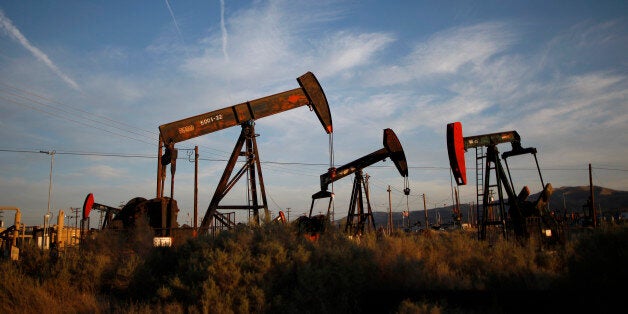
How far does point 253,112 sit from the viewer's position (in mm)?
14422

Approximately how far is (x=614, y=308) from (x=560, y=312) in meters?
0.54

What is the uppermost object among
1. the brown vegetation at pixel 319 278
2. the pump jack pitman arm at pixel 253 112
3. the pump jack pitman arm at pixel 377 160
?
the pump jack pitman arm at pixel 253 112

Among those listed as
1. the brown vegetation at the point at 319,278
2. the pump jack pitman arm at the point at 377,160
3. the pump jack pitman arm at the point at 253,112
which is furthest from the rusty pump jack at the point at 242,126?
the brown vegetation at the point at 319,278

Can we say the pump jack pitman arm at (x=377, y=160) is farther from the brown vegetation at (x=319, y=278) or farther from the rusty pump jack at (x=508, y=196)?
the brown vegetation at (x=319, y=278)

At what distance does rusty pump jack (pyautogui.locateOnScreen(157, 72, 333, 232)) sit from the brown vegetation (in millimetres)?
5279

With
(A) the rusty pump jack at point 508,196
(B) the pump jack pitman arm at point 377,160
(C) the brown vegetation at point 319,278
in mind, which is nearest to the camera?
(C) the brown vegetation at point 319,278

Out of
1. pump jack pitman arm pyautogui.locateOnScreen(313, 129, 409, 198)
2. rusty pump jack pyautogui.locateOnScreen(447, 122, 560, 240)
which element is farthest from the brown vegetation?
pump jack pitman arm pyautogui.locateOnScreen(313, 129, 409, 198)

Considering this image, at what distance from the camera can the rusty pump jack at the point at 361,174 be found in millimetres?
16688

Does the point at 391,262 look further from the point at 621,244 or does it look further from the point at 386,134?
the point at 386,134

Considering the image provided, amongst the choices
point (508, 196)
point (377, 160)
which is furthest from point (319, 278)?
point (377, 160)

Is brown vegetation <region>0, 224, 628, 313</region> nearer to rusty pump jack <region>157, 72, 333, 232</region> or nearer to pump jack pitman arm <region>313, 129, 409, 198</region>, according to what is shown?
rusty pump jack <region>157, 72, 333, 232</region>

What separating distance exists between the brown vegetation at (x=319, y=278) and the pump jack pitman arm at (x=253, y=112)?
5.94 metres

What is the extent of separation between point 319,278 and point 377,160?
472 inches

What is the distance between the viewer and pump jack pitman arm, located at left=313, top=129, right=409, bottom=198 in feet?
54.5
